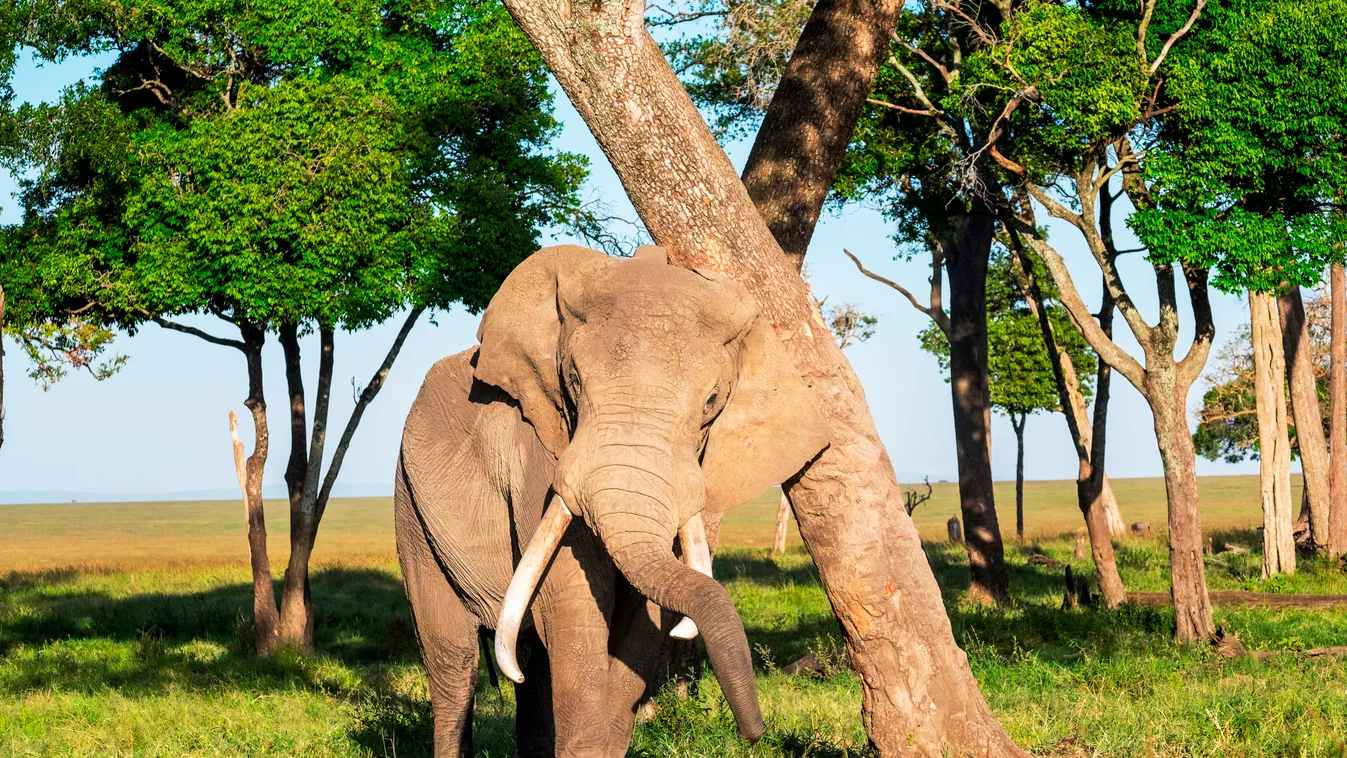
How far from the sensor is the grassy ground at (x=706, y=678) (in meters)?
7.55

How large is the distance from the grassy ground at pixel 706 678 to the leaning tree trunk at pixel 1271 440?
559 mm

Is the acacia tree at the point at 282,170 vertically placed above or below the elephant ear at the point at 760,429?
above

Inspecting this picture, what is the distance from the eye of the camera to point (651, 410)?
479cm

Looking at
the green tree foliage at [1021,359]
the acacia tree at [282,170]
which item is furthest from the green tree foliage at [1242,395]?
the acacia tree at [282,170]

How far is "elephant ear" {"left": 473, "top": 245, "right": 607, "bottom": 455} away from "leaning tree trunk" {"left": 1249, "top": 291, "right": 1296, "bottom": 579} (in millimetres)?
17430

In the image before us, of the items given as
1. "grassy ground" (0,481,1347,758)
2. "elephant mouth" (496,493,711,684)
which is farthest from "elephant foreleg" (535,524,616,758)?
"grassy ground" (0,481,1347,758)

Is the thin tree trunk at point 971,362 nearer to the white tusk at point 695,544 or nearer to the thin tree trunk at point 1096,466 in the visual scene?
the thin tree trunk at point 1096,466

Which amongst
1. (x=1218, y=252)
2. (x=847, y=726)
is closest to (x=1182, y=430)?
(x=1218, y=252)

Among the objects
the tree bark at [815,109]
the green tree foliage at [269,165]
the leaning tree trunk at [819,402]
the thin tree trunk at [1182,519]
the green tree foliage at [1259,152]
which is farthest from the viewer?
the green tree foliage at [269,165]

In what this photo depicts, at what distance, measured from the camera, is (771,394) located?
5.41m

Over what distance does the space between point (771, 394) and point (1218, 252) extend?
30.0 feet

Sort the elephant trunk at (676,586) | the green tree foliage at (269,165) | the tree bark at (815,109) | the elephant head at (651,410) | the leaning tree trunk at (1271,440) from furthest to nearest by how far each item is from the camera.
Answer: the leaning tree trunk at (1271,440) → the green tree foliage at (269,165) → the tree bark at (815,109) → the elephant head at (651,410) → the elephant trunk at (676,586)

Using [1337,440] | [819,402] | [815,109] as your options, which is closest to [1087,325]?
[815,109]

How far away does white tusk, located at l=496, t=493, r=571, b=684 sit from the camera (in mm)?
4766
